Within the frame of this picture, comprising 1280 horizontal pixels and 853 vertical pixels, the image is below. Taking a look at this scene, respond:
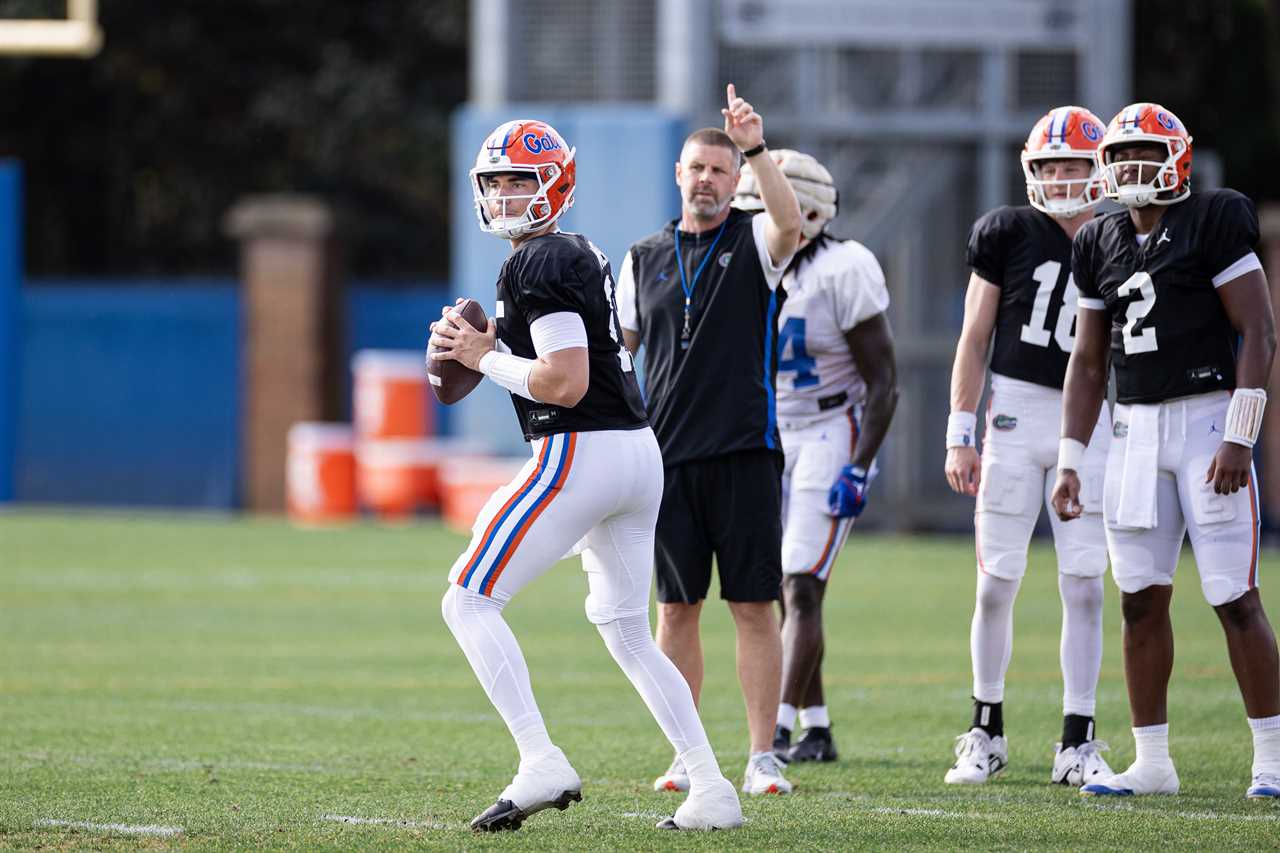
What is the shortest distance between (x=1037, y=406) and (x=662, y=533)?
58.9 inches

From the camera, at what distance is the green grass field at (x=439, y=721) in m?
6.26

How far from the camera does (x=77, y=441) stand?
2511 cm

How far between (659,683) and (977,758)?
1.72m

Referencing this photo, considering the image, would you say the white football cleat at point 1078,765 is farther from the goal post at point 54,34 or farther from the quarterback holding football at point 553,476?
the goal post at point 54,34

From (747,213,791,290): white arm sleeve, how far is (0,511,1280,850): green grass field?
1753 mm

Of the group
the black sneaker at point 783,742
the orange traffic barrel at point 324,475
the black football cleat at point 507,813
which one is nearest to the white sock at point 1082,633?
the black sneaker at point 783,742

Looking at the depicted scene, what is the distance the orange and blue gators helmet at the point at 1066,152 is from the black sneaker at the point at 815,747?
2.17 meters

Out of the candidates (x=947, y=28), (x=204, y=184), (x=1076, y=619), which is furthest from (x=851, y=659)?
(x=204, y=184)

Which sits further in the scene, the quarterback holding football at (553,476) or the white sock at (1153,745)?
the white sock at (1153,745)

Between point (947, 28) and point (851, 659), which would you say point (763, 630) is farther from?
point (947, 28)

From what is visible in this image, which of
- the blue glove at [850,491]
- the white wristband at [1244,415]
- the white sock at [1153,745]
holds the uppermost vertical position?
the white wristband at [1244,415]

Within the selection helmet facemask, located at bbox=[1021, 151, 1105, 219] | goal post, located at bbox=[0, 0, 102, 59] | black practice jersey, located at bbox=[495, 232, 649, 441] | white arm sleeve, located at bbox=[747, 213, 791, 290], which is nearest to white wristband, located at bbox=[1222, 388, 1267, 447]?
helmet facemask, located at bbox=[1021, 151, 1105, 219]

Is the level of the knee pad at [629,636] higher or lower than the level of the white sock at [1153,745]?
higher

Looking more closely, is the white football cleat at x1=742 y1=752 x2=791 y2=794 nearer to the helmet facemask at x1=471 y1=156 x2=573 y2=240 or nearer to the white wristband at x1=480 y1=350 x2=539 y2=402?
the white wristband at x1=480 y1=350 x2=539 y2=402
